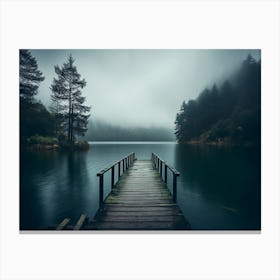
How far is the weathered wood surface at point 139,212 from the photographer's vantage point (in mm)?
3463

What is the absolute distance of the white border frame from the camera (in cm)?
366

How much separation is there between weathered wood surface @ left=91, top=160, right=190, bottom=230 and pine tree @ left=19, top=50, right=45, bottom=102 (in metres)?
3.55

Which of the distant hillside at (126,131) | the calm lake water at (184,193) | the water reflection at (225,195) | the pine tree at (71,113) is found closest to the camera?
the calm lake water at (184,193)

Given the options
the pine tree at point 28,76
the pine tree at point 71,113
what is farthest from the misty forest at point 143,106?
the pine tree at point 71,113

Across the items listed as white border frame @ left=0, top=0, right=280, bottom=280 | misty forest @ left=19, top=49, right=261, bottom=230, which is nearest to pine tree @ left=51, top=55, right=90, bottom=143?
misty forest @ left=19, top=49, right=261, bottom=230

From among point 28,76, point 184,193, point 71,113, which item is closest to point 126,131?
point 71,113

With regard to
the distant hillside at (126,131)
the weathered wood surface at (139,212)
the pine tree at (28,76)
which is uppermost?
the pine tree at (28,76)

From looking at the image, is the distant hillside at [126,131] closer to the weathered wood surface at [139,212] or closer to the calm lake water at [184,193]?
the calm lake water at [184,193]
